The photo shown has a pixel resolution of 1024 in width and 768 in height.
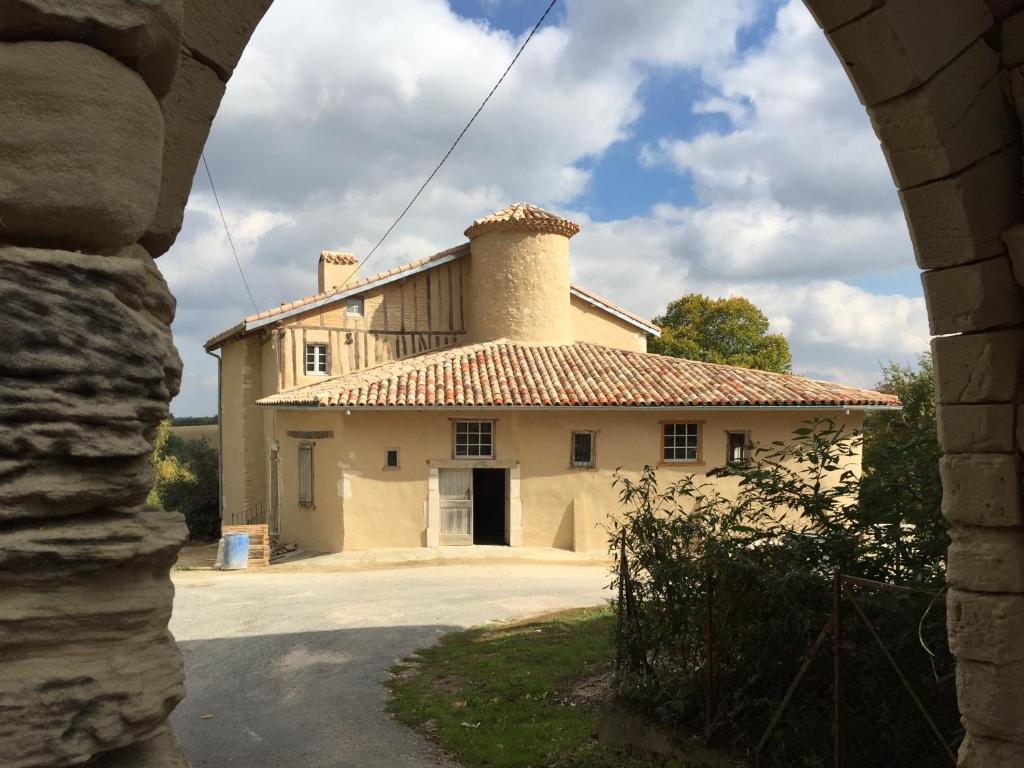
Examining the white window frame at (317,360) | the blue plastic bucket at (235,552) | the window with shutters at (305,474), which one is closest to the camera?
the blue plastic bucket at (235,552)

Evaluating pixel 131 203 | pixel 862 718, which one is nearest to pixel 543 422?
pixel 862 718

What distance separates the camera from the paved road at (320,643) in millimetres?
6281

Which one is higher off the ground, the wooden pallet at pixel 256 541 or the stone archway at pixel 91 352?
the stone archway at pixel 91 352

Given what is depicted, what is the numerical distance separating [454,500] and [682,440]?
495cm

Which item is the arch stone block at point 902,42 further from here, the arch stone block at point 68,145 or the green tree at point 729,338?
the green tree at point 729,338

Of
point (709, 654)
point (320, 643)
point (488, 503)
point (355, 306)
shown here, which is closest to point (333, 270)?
point (355, 306)

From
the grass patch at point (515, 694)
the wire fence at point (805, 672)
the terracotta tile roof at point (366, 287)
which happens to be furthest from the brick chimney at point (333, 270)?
the wire fence at point (805, 672)

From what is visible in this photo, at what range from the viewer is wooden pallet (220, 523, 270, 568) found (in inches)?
656

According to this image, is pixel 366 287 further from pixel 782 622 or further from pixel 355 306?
pixel 782 622

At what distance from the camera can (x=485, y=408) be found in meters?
16.2

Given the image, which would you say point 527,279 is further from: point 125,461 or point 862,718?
point 125,461

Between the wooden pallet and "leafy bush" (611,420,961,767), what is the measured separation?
12263 mm

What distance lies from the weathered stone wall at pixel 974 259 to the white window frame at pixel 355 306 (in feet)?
56.9

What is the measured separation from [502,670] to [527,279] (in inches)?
512
